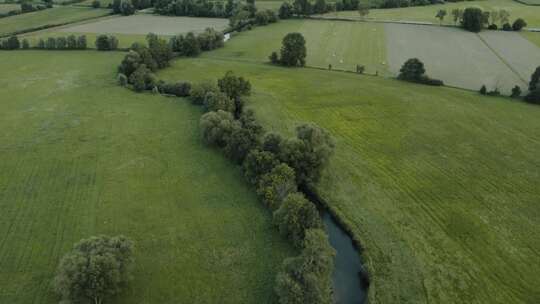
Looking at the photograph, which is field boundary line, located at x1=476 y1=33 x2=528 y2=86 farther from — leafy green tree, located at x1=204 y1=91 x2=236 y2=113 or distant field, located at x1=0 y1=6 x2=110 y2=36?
distant field, located at x1=0 y1=6 x2=110 y2=36

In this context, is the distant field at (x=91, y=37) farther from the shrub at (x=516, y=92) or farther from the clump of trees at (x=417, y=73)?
the shrub at (x=516, y=92)

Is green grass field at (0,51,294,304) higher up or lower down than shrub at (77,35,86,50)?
lower down

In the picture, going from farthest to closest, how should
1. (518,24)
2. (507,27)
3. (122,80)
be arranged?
1. (507,27)
2. (518,24)
3. (122,80)

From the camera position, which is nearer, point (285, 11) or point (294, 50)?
point (294, 50)

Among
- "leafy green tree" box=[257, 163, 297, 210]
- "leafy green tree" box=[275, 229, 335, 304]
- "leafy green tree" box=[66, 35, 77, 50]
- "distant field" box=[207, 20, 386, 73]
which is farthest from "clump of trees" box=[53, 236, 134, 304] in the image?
"leafy green tree" box=[66, 35, 77, 50]

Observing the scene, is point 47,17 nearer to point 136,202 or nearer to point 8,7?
point 8,7

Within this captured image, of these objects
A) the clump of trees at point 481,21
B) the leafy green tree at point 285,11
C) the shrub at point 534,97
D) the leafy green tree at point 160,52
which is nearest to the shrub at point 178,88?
the leafy green tree at point 160,52

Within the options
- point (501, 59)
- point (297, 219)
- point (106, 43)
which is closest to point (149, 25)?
point (106, 43)
